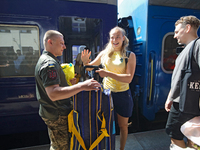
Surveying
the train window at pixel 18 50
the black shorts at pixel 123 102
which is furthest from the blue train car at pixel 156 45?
the train window at pixel 18 50

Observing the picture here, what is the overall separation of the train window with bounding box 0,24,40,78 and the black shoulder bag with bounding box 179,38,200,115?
7.20 feet

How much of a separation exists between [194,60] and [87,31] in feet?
11.5

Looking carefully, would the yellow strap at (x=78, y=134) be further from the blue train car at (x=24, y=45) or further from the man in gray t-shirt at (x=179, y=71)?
the blue train car at (x=24, y=45)

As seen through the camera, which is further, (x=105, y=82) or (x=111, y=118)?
(x=105, y=82)

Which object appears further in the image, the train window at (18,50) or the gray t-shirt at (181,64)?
the train window at (18,50)

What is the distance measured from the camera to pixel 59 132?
1.26m

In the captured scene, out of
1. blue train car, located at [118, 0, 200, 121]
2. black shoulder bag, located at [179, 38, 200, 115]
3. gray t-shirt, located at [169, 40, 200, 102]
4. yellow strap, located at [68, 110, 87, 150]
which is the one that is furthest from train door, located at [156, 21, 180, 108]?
yellow strap, located at [68, 110, 87, 150]

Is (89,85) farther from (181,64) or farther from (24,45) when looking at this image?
(24,45)

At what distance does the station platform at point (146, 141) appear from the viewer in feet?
7.29

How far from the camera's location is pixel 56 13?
7.31 ft

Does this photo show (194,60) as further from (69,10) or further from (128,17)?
(128,17)

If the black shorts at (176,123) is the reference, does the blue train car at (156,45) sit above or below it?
above

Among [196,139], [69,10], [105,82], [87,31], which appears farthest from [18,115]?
[87,31]

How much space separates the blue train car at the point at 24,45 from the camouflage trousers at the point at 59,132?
49.5 inches
